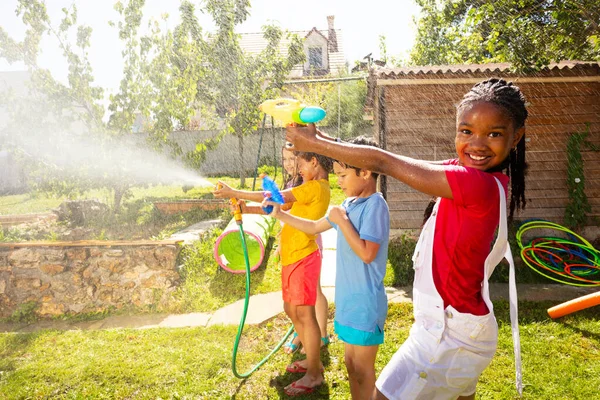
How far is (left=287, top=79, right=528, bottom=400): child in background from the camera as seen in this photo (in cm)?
147

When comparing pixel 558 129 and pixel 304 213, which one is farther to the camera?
pixel 558 129

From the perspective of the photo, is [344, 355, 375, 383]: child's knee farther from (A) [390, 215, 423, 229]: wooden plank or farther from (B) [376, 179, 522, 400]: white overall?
(A) [390, 215, 423, 229]: wooden plank

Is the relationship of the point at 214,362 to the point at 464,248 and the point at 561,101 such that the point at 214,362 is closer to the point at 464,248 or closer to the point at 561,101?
the point at 464,248

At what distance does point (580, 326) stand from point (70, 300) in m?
5.39

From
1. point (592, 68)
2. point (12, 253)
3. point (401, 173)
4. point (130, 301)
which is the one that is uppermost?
point (592, 68)

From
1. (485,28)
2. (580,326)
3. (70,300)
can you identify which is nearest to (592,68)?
(485,28)

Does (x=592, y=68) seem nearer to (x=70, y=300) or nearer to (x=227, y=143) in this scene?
(x=70, y=300)

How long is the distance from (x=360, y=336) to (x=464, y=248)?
2.96ft

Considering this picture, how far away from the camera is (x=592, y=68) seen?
682 centimetres

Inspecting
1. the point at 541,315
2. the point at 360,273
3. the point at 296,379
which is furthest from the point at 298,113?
the point at 541,315

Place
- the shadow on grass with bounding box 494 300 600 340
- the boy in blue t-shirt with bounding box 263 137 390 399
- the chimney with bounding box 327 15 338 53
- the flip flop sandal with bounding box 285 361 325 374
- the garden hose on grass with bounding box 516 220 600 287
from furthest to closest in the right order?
the chimney with bounding box 327 15 338 53
the garden hose on grass with bounding box 516 220 600 287
the shadow on grass with bounding box 494 300 600 340
the flip flop sandal with bounding box 285 361 325 374
the boy in blue t-shirt with bounding box 263 137 390 399

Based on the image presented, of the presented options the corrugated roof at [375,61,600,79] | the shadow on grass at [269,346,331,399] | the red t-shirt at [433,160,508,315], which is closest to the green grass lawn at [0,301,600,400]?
the shadow on grass at [269,346,331,399]

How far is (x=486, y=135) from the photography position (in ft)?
4.91

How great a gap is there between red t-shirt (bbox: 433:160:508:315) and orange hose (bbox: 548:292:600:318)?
3001mm
